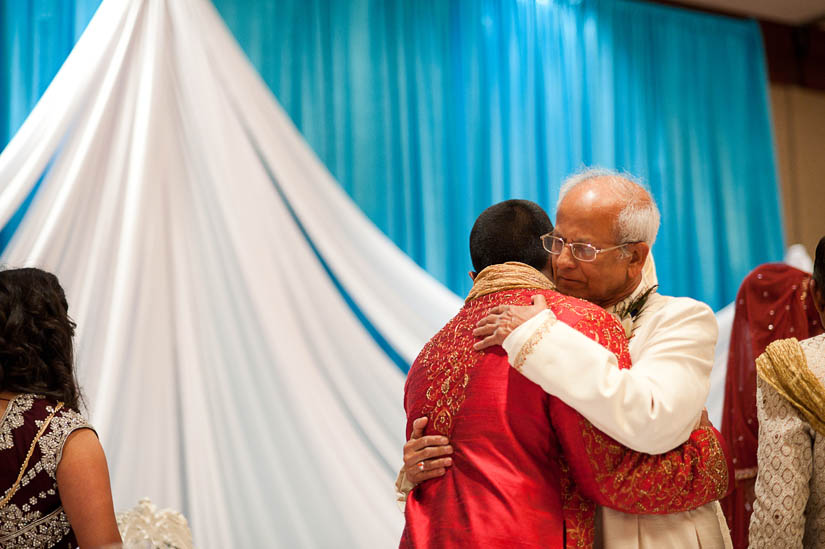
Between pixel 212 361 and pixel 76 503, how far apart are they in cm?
129

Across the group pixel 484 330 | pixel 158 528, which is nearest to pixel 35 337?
pixel 158 528

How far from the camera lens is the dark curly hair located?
1.96 meters

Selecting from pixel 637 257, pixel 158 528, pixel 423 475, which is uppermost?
pixel 637 257

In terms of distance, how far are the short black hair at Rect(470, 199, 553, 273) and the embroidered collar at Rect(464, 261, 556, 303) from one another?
0.03m

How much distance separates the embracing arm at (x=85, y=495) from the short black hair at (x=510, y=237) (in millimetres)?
970

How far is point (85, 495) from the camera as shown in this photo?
1.87 metres

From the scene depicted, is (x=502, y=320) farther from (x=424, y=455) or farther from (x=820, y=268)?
(x=820, y=268)

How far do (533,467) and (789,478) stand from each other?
664mm

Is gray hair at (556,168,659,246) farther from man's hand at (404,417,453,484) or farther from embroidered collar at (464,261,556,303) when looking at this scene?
man's hand at (404,417,453,484)

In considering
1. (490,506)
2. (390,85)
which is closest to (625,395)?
(490,506)

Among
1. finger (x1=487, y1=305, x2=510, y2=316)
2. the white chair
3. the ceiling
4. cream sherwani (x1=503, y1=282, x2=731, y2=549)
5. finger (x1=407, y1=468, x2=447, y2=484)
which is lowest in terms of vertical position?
the white chair

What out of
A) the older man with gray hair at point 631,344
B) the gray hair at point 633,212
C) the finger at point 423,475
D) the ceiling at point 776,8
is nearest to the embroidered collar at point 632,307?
the older man with gray hair at point 631,344

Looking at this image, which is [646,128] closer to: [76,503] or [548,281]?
[548,281]

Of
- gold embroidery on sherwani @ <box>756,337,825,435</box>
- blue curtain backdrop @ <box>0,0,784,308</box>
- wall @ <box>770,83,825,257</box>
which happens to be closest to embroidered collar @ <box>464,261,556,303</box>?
gold embroidery on sherwani @ <box>756,337,825,435</box>
